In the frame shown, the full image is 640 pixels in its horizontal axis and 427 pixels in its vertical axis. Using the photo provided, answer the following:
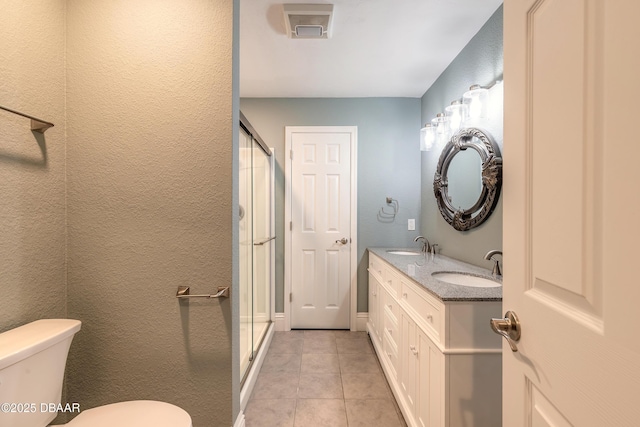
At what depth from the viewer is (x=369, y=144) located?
287cm

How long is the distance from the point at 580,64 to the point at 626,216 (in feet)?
0.93

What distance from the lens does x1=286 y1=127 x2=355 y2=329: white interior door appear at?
2855mm

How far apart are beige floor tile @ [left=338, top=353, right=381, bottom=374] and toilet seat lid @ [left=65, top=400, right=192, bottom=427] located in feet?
4.60

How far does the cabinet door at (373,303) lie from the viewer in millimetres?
2395

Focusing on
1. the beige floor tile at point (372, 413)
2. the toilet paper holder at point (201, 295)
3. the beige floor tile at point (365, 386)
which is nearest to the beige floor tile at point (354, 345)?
→ the beige floor tile at point (365, 386)

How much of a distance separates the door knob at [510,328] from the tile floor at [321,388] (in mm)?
1284

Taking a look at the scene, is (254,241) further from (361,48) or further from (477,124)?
(477,124)

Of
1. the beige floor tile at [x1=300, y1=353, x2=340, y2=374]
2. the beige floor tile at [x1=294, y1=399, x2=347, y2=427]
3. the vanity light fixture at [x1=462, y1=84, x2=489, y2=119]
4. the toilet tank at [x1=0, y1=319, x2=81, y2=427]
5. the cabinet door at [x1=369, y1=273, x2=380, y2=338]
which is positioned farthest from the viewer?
the cabinet door at [x1=369, y1=273, x2=380, y2=338]

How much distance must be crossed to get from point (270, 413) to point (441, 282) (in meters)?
1.33

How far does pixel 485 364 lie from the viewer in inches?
44.4

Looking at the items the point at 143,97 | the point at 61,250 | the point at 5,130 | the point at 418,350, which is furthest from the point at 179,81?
the point at 418,350

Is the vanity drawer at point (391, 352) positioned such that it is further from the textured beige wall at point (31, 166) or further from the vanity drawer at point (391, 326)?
the textured beige wall at point (31, 166)

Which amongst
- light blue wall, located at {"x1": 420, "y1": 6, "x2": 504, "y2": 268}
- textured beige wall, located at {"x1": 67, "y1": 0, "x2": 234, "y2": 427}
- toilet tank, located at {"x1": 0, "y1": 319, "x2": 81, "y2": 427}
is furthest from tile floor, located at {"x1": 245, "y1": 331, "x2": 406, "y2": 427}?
light blue wall, located at {"x1": 420, "y1": 6, "x2": 504, "y2": 268}

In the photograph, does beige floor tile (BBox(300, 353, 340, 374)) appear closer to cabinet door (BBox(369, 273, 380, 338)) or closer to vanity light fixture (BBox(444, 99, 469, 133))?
cabinet door (BBox(369, 273, 380, 338))
